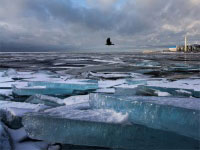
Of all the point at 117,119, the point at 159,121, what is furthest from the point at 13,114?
the point at 159,121

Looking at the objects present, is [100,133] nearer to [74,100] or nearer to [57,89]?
[74,100]

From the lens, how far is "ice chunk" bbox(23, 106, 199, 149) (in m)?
1.03

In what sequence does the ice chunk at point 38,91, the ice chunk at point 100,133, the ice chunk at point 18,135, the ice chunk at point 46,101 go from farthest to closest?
1. the ice chunk at point 38,91
2. the ice chunk at point 46,101
3. the ice chunk at point 18,135
4. the ice chunk at point 100,133

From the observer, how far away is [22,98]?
2416mm

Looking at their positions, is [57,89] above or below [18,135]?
above

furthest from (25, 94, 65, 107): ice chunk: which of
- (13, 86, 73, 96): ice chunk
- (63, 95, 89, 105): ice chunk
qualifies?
(13, 86, 73, 96): ice chunk

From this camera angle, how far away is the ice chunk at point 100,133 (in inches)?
40.7

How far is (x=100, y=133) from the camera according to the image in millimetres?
1072

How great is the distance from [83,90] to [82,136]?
67.9 inches

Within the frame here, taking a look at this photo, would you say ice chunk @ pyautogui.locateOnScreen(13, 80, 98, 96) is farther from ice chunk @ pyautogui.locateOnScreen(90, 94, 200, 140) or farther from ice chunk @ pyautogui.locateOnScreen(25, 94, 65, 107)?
ice chunk @ pyautogui.locateOnScreen(90, 94, 200, 140)

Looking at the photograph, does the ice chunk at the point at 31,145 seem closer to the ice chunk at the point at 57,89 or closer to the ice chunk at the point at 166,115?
the ice chunk at the point at 166,115

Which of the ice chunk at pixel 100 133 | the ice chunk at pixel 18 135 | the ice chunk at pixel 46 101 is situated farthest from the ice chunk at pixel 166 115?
the ice chunk at pixel 46 101

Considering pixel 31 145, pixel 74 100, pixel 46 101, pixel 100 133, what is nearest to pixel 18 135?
pixel 31 145

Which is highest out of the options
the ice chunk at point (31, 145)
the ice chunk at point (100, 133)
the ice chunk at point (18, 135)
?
the ice chunk at point (100, 133)
